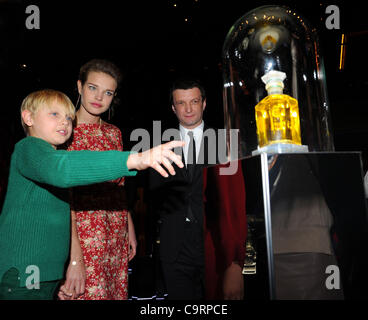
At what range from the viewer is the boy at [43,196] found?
780mm

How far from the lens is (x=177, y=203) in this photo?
152 centimetres

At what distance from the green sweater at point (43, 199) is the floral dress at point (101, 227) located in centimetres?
33

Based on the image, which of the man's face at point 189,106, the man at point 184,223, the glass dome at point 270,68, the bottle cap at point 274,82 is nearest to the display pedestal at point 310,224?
the bottle cap at point 274,82

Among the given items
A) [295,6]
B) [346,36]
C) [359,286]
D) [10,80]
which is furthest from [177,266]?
[346,36]

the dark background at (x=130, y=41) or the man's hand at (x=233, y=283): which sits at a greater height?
the dark background at (x=130, y=41)

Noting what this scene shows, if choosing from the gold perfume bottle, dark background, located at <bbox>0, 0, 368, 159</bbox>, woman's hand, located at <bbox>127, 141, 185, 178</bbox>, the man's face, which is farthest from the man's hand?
dark background, located at <bbox>0, 0, 368, 159</bbox>

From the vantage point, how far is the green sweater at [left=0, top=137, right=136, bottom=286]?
781mm

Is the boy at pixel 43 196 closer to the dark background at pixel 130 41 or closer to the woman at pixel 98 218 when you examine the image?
the woman at pixel 98 218

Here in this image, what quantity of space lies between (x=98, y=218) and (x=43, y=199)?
432 millimetres

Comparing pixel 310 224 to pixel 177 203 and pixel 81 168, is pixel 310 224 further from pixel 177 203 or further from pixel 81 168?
pixel 177 203

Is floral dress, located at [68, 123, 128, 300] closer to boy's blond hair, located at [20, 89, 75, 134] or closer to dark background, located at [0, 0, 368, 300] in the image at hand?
boy's blond hair, located at [20, 89, 75, 134]

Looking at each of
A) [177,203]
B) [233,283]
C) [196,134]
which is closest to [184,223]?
[177,203]
